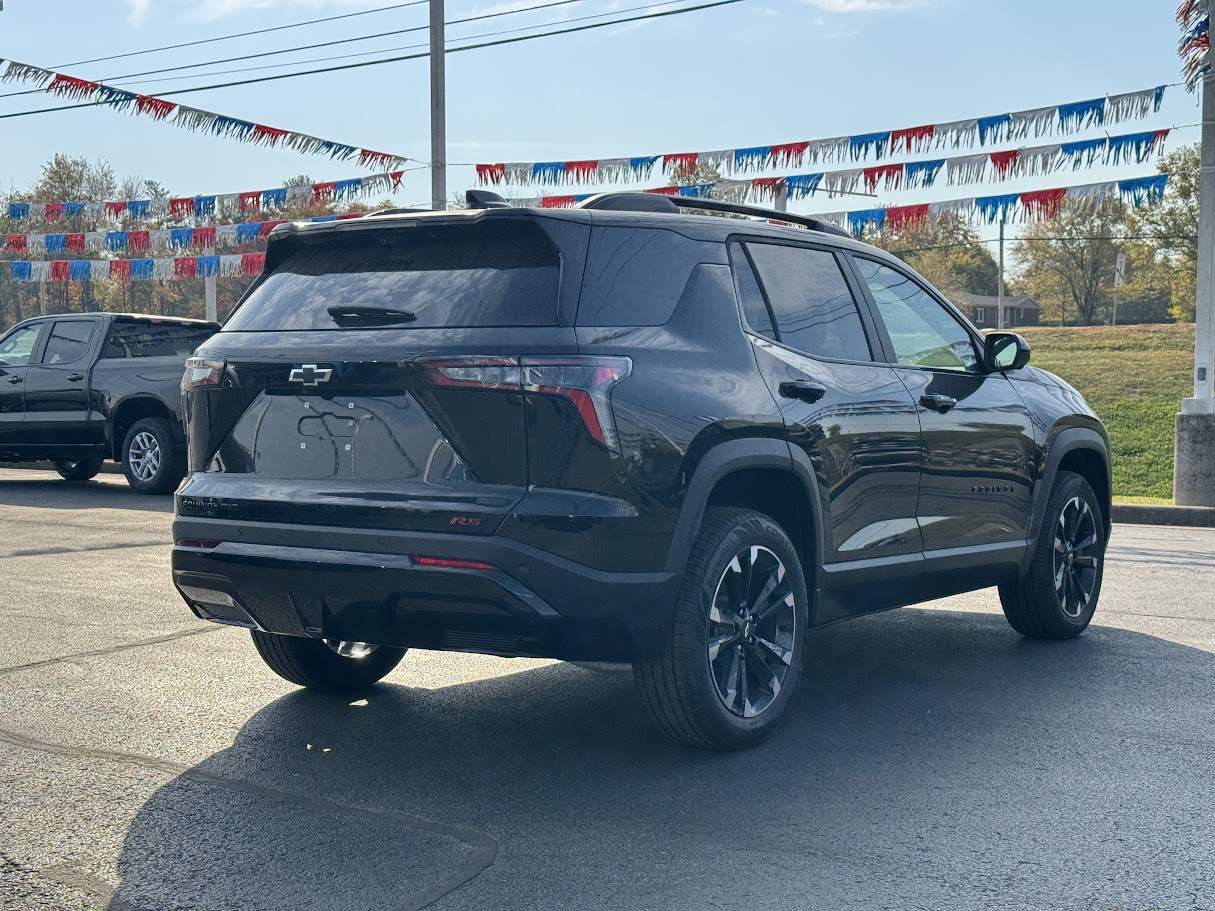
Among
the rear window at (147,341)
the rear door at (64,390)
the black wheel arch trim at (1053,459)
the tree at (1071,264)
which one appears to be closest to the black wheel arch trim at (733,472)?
the black wheel arch trim at (1053,459)

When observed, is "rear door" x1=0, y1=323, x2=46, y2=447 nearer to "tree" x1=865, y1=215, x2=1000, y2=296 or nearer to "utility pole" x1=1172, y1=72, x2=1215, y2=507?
"utility pole" x1=1172, y1=72, x2=1215, y2=507

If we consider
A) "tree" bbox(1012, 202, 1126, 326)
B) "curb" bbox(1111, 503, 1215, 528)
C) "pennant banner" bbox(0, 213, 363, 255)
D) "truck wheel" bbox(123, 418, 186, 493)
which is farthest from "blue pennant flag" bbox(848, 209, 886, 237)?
"tree" bbox(1012, 202, 1126, 326)

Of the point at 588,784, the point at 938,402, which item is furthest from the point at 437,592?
the point at 938,402

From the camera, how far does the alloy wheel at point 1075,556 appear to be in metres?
6.71

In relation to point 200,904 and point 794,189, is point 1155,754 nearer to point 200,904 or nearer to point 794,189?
point 200,904

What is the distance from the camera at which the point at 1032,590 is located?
661 cm

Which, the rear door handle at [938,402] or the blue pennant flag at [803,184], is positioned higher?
the blue pennant flag at [803,184]

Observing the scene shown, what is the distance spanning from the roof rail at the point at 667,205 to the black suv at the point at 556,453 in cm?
2

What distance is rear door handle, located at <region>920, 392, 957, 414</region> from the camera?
5677 mm

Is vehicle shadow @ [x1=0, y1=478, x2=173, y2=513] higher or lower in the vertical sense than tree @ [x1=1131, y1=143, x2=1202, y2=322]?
lower

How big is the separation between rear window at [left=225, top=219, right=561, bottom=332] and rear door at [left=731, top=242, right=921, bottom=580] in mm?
940

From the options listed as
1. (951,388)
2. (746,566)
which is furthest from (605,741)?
(951,388)

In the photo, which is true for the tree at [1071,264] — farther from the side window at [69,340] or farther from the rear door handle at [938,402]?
the rear door handle at [938,402]

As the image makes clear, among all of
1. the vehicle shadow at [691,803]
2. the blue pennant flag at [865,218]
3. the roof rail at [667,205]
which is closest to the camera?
the vehicle shadow at [691,803]
